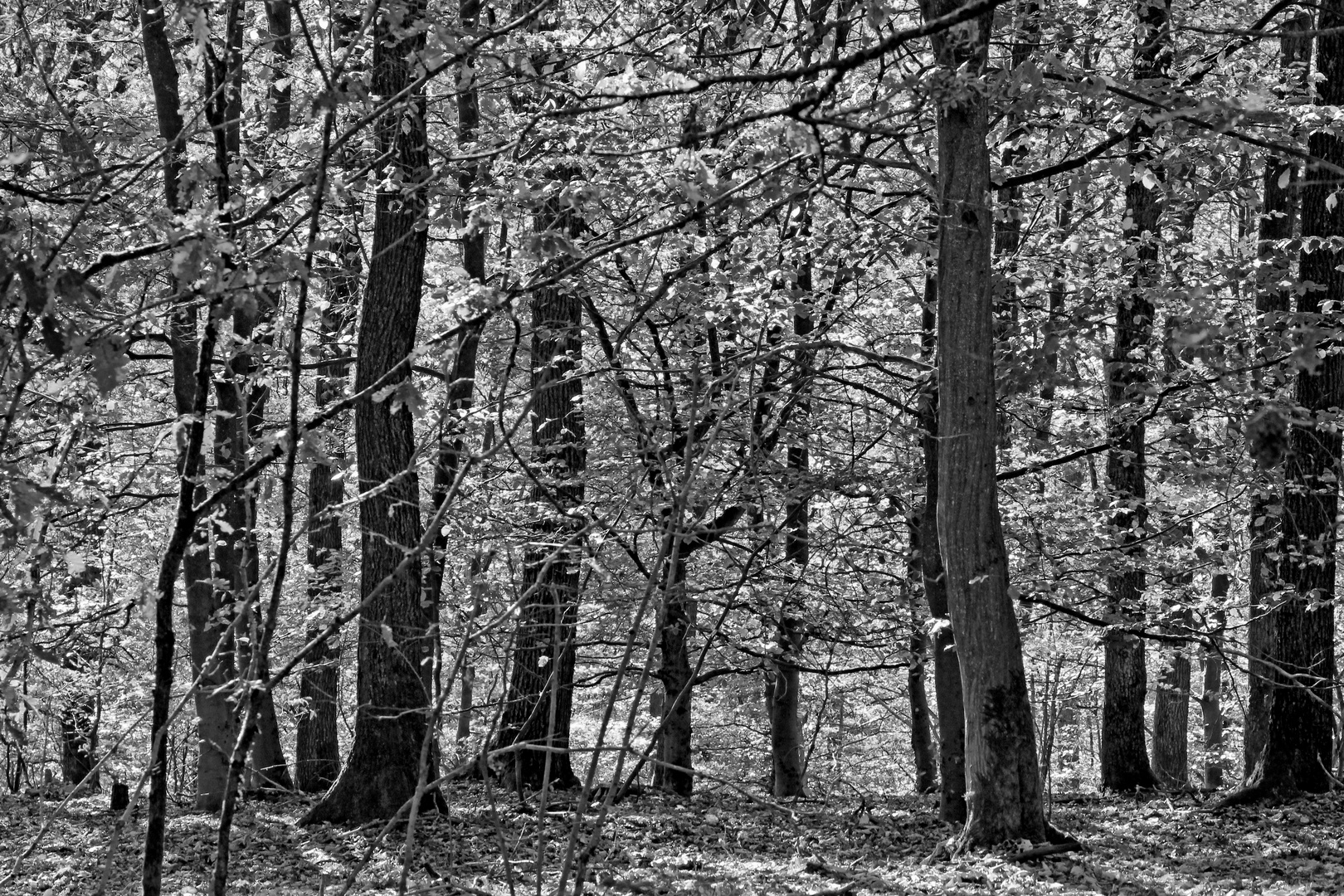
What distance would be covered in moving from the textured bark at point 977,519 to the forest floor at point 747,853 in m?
0.43

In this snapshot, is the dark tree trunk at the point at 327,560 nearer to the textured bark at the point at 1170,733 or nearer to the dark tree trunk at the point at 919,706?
the dark tree trunk at the point at 919,706

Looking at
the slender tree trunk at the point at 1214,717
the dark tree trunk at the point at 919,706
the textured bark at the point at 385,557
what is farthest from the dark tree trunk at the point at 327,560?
the slender tree trunk at the point at 1214,717

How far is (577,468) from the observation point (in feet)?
39.3

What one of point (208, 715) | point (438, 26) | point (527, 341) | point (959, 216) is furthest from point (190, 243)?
point (527, 341)

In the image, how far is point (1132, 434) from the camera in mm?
11828

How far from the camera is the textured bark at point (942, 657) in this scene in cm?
858

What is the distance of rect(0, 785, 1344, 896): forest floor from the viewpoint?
6500 millimetres

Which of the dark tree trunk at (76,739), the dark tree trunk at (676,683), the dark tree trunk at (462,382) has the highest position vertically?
the dark tree trunk at (462,382)

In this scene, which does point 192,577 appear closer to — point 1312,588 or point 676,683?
point 676,683

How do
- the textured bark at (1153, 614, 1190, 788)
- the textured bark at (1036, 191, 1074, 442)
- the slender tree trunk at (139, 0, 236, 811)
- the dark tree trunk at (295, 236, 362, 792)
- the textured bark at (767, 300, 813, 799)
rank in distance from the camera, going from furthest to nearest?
the textured bark at (1153, 614, 1190, 788) → the dark tree trunk at (295, 236, 362, 792) → the slender tree trunk at (139, 0, 236, 811) → the textured bark at (767, 300, 813, 799) → the textured bark at (1036, 191, 1074, 442)

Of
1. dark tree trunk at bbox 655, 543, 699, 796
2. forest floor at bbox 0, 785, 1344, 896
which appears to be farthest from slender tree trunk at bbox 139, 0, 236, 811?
dark tree trunk at bbox 655, 543, 699, 796

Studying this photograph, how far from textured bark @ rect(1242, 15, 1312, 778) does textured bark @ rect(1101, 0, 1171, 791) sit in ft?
2.70

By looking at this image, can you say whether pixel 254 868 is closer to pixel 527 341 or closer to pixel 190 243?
pixel 190 243

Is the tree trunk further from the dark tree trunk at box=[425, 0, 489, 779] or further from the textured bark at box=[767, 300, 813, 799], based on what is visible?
the dark tree trunk at box=[425, 0, 489, 779]
